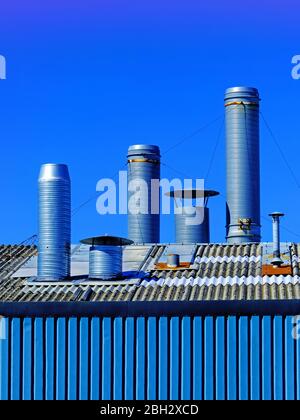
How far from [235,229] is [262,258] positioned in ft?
18.1

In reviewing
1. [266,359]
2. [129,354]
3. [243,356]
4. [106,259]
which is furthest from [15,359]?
[266,359]

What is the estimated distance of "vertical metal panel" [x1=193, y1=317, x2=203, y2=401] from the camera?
2238 cm

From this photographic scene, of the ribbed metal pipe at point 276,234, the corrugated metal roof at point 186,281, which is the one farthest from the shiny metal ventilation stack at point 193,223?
the ribbed metal pipe at point 276,234

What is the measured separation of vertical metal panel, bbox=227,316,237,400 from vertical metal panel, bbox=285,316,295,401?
1083 mm

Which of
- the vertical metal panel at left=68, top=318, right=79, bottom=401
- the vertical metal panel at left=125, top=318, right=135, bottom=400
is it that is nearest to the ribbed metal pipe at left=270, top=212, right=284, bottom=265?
the vertical metal panel at left=125, top=318, right=135, bottom=400

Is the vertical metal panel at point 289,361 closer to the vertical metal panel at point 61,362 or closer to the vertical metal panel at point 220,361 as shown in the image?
the vertical metal panel at point 220,361

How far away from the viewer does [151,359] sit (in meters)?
22.5

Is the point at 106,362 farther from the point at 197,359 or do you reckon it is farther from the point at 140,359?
the point at 197,359

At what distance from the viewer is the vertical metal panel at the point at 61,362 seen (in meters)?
22.7
